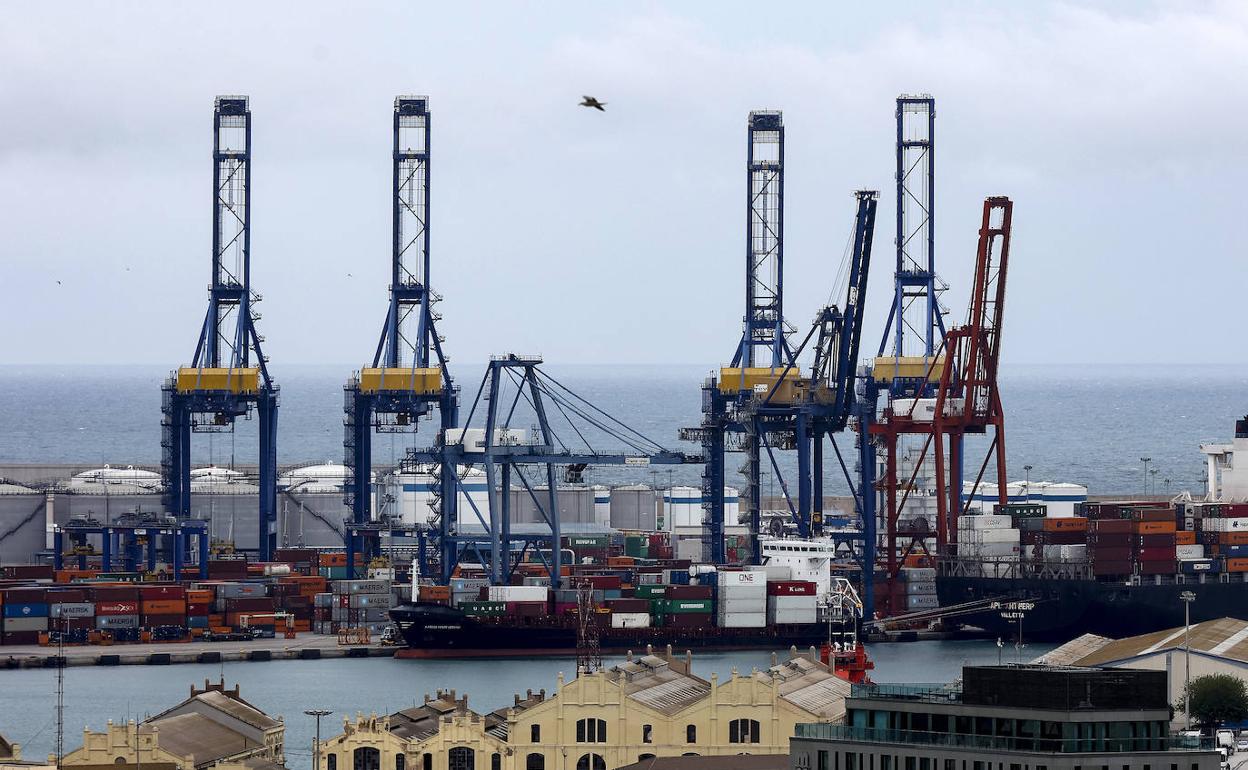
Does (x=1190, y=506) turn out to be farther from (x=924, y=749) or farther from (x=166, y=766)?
(x=924, y=749)

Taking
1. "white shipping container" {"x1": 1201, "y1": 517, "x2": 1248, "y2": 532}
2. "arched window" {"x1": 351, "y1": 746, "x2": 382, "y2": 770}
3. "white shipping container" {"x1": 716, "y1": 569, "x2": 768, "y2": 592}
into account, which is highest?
"white shipping container" {"x1": 1201, "y1": 517, "x2": 1248, "y2": 532}

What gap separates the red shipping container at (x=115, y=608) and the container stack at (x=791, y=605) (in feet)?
76.2

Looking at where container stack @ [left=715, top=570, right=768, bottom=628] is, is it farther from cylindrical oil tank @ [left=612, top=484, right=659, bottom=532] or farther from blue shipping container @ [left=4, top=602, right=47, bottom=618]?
cylindrical oil tank @ [left=612, top=484, right=659, bottom=532]

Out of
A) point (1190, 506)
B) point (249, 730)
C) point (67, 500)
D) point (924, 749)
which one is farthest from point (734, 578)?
point (924, 749)

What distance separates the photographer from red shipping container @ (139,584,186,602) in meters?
108

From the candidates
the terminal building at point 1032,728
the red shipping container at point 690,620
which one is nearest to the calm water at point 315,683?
the red shipping container at point 690,620

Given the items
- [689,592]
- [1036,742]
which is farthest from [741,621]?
[1036,742]

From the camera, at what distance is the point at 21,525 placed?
132250 millimetres

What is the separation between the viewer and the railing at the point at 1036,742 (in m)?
40.8

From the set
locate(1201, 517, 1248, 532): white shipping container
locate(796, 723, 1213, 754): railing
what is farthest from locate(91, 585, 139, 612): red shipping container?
locate(796, 723, 1213, 754): railing

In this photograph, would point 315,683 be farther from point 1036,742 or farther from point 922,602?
point 1036,742

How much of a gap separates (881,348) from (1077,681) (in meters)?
84.8

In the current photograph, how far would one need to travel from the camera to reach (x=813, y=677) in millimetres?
67750

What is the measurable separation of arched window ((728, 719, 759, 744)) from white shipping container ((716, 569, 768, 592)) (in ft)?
153
